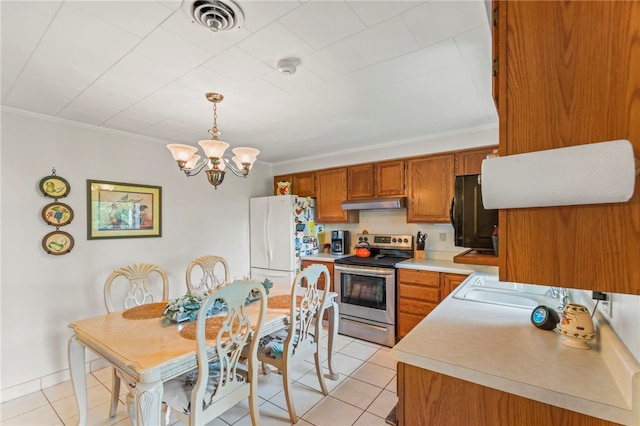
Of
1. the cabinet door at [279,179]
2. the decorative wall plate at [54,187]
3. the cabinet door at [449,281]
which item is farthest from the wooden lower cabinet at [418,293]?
the decorative wall plate at [54,187]

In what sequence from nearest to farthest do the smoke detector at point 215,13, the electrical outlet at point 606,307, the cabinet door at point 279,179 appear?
1. the electrical outlet at point 606,307
2. the smoke detector at point 215,13
3. the cabinet door at point 279,179

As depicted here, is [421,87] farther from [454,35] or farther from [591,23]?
[591,23]

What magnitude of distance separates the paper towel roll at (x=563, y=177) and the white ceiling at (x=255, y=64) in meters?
1.03

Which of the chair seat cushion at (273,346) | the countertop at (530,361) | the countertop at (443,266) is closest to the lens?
the countertop at (530,361)

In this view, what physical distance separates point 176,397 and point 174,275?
2.01 meters

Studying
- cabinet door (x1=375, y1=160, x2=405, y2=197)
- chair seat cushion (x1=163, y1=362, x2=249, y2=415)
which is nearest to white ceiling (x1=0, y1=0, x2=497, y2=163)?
cabinet door (x1=375, y1=160, x2=405, y2=197)

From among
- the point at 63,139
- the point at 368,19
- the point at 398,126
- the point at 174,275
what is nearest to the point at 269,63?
the point at 368,19

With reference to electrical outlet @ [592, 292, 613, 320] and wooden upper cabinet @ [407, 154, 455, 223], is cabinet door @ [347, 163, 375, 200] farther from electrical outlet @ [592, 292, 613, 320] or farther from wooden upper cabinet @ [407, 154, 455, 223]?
electrical outlet @ [592, 292, 613, 320]

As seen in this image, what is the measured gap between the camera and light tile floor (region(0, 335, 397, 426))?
6.63 ft

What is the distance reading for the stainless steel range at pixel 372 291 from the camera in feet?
10.4

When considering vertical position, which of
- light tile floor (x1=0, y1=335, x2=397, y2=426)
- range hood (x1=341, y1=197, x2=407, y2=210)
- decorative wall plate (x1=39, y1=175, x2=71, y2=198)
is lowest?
light tile floor (x1=0, y1=335, x2=397, y2=426)

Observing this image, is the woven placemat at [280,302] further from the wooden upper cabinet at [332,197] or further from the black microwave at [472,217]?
the wooden upper cabinet at [332,197]

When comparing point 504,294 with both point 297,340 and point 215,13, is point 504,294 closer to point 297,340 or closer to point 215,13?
point 297,340

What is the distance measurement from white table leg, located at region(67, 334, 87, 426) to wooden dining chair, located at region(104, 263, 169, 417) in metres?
0.17
